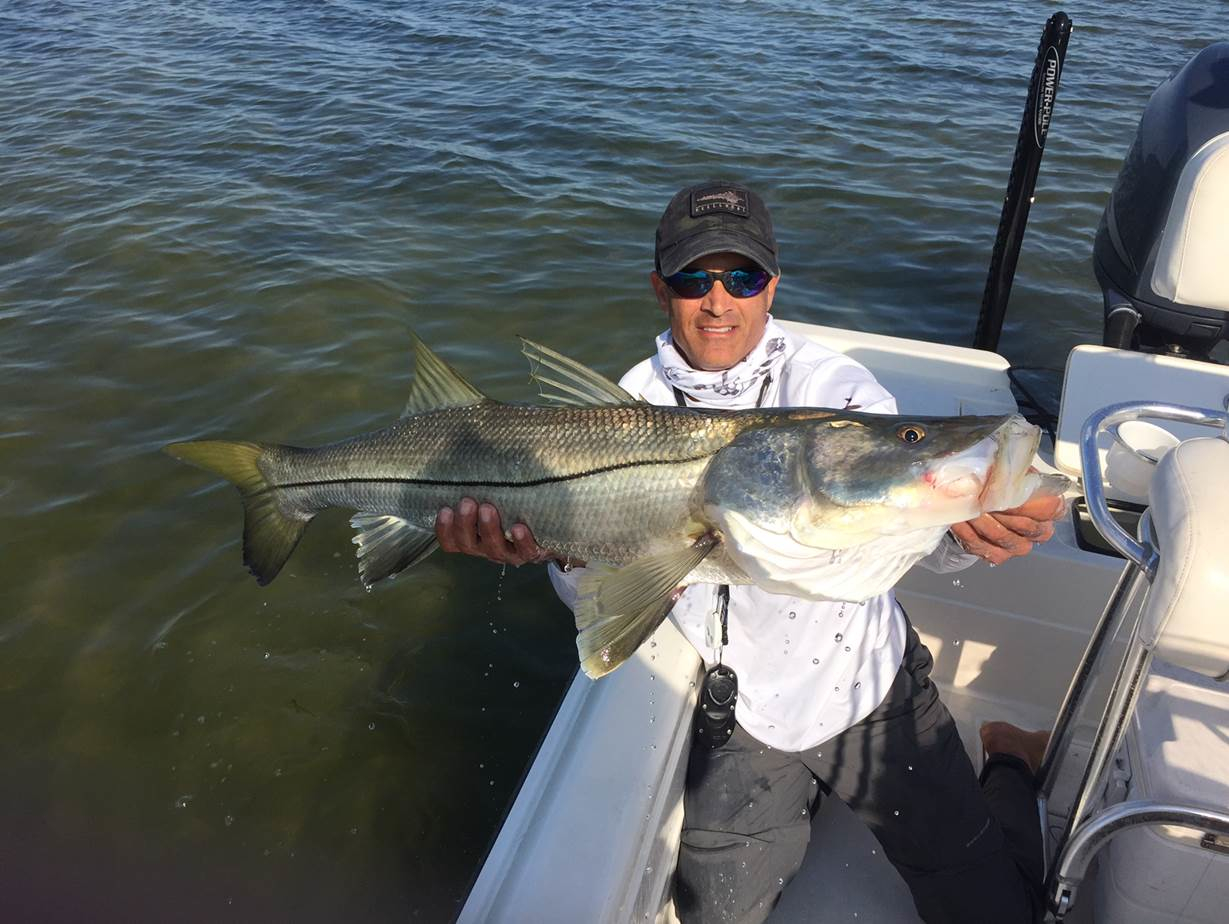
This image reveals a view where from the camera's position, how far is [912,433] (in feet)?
6.51

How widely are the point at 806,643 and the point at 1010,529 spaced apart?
80cm

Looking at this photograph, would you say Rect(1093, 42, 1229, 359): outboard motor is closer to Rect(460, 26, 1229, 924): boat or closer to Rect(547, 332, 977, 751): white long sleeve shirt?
Rect(460, 26, 1229, 924): boat

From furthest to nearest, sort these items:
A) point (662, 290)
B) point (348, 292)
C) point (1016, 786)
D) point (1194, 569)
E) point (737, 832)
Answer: point (348, 292) < point (1016, 786) < point (662, 290) < point (737, 832) < point (1194, 569)

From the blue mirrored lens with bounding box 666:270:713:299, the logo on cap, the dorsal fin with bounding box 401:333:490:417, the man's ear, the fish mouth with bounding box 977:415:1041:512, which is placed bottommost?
the dorsal fin with bounding box 401:333:490:417

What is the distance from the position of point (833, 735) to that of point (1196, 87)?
384 centimetres

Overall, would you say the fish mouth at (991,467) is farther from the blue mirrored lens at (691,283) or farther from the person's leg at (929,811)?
the person's leg at (929,811)

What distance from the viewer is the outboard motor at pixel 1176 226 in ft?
11.6

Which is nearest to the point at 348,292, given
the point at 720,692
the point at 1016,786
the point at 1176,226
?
the point at 720,692

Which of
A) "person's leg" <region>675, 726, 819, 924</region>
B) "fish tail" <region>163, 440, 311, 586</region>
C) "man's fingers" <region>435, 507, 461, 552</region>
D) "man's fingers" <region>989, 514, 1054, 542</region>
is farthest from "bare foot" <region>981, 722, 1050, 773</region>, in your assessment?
"fish tail" <region>163, 440, 311, 586</region>

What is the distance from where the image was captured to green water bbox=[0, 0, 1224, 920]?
383cm

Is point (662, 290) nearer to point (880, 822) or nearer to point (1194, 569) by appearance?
point (1194, 569)

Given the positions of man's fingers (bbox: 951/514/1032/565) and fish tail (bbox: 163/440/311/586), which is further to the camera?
fish tail (bbox: 163/440/311/586)

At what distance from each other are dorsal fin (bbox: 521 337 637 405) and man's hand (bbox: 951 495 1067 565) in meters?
1.01

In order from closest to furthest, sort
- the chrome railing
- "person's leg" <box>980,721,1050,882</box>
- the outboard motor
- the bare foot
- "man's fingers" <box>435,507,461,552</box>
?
the chrome railing < "man's fingers" <box>435,507,461,552</box> < "person's leg" <box>980,721,1050,882</box> < the bare foot < the outboard motor
